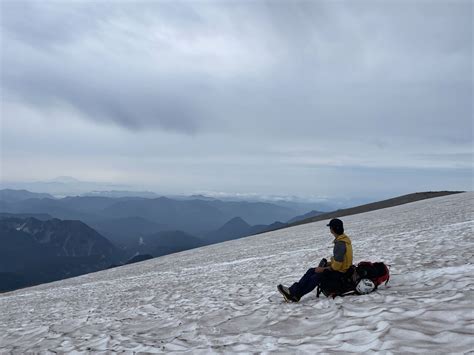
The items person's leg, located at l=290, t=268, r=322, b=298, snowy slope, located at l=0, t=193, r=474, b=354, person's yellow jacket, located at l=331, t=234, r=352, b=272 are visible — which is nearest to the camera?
snowy slope, located at l=0, t=193, r=474, b=354

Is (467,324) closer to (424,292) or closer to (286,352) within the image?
(424,292)

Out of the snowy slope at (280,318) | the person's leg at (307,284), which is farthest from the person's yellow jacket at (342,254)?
the snowy slope at (280,318)

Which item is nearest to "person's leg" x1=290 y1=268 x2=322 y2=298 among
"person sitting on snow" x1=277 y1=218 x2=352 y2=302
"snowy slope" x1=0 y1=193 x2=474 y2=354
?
"person sitting on snow" x1=277 y1=218 x2=352 y2=302

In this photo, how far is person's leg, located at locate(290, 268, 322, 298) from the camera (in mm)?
9008

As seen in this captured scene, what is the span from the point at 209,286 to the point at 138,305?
3004mm

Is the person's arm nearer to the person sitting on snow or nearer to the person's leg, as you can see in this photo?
the person sitting on snow

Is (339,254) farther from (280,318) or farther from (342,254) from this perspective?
(280,318)

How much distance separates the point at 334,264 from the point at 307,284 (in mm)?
906

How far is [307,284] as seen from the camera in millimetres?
9141

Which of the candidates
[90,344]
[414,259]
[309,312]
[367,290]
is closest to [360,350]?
[309,312]

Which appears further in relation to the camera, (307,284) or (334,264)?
(307,284)

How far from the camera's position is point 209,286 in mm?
14680

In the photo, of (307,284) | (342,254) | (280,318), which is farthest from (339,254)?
(280,318)

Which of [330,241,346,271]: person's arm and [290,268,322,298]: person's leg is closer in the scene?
[330,241,346,271]: person's arm
